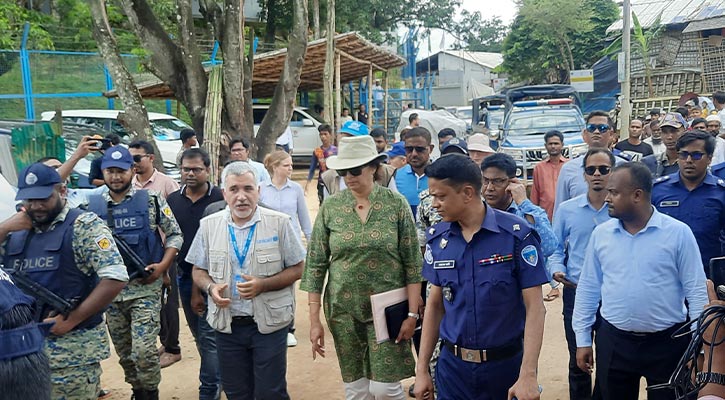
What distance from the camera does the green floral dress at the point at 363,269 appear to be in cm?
414

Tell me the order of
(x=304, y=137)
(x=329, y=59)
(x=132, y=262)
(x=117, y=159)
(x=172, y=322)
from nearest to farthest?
(x=132, y=262), (x=117, y=159), (x=172, y=322), (x=329, y=59), (x=304, y=137)

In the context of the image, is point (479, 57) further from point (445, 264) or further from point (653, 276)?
point (445, 264)

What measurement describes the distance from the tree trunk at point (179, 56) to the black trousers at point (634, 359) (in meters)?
7.54

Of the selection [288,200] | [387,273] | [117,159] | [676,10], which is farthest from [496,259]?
[676,10]

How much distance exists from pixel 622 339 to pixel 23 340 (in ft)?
9.48

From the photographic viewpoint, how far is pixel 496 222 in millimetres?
3361

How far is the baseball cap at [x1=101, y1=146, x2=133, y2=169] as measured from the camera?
4945 mm

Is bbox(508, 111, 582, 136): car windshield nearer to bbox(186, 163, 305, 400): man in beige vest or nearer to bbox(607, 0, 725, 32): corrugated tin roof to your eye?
bbox(186, 163, 305, 400): man in beige vest

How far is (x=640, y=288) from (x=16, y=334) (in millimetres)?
2885

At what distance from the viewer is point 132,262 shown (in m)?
4.82

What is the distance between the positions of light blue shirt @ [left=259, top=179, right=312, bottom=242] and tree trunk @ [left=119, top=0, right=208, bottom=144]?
4036 mm

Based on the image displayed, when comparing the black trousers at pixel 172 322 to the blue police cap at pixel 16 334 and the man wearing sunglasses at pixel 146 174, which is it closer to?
the man wearing sunglasses at pixel 146 174

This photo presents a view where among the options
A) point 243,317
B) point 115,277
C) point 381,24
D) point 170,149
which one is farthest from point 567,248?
point 381,24

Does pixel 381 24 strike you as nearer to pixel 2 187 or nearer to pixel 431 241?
pixel 2 187
